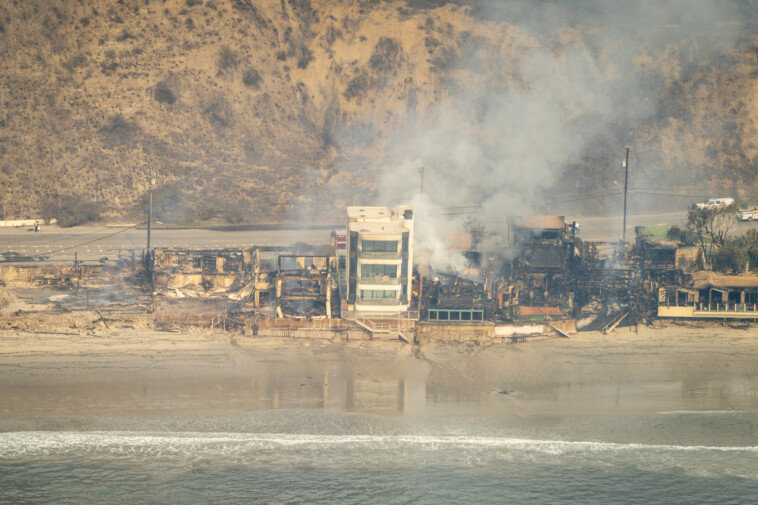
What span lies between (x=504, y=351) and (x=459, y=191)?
38.5 meters

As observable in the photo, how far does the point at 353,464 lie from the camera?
39625 millimetres

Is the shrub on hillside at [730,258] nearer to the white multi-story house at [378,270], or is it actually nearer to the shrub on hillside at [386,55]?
the white multi-story house at [378,270]

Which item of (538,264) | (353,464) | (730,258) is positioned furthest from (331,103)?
(353,464)

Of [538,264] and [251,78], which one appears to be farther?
[251,78]

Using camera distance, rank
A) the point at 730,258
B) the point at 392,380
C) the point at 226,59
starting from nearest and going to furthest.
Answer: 1. the point at 392,380
2. the point at 730,258
3. the point at 226,59

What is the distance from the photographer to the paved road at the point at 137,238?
72500 mm

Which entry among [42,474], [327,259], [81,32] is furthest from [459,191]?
[42,474]

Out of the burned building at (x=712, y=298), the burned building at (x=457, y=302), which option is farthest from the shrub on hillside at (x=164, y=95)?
the burned building at (x=712, y=298)

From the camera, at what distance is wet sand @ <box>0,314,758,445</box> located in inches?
1679

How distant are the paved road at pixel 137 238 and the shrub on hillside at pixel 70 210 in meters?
2.11

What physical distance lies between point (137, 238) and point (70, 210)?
14.7 meters

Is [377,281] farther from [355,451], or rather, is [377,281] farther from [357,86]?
[357,86]

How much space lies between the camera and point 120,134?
316ft

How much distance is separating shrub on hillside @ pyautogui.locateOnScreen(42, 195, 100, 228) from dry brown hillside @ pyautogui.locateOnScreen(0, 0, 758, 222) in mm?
962
